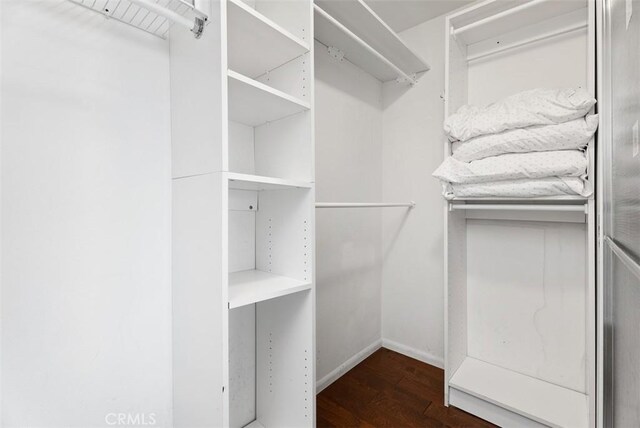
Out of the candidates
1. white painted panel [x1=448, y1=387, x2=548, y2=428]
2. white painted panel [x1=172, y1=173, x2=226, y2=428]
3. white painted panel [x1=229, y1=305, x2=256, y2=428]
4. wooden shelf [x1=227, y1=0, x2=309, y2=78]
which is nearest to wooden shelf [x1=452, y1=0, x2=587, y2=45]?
wooden shelf [x1=227, y1=0, x2=309, y2=78]

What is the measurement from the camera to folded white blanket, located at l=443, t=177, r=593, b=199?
1.38m

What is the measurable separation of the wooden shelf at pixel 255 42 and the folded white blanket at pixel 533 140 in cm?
102

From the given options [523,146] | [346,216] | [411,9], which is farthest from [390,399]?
[411,9]

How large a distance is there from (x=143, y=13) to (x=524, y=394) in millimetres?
2450

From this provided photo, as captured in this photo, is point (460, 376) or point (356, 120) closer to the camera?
point (460, 376)

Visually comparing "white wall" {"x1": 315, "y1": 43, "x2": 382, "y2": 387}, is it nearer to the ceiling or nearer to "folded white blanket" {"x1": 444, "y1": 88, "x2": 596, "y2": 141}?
the ceiling

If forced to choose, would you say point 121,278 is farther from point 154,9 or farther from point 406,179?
point 406,179

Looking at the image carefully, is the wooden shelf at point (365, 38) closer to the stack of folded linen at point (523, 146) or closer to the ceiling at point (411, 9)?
the ceiling at point (411, 9)

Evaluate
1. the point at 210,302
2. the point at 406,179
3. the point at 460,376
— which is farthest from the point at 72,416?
the point at 406,179

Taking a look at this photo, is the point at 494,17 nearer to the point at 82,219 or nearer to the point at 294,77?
the point at 294,77

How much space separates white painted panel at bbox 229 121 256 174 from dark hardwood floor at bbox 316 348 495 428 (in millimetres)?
1365

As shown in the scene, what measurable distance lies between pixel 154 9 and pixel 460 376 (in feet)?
7.24

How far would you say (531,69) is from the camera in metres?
1.81

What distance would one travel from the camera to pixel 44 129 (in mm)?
913
